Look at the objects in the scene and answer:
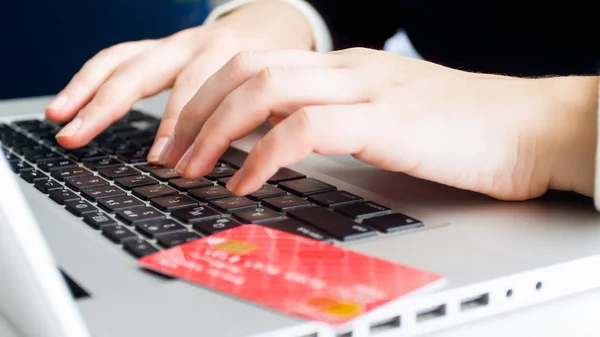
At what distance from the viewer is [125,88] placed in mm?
745

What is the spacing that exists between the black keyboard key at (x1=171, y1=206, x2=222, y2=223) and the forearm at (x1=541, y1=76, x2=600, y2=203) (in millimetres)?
244

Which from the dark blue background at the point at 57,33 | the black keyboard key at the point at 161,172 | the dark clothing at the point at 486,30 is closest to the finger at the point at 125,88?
the black keyboard key at the point at 161,172

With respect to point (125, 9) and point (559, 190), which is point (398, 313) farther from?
point (125, 9)

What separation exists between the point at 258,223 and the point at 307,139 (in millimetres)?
63

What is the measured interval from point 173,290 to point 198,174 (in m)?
0.18

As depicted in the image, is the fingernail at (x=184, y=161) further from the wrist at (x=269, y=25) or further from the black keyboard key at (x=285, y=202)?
the wrist at (x=269, y=25)

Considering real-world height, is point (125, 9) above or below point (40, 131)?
above

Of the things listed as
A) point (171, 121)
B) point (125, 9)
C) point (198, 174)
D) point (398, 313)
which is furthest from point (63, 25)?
point (398, 313)

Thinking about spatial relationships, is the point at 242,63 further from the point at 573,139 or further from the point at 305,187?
the point at 573,139

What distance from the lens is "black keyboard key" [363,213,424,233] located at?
1.47 ft

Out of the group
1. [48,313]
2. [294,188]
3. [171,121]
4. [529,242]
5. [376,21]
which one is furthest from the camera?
[376,21]

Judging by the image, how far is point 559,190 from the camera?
0.54 meters

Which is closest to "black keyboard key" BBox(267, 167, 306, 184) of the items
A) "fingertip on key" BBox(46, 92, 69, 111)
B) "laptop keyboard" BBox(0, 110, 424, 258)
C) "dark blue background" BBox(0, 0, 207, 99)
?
"laptop keyboard" BBox(0, 110, 424, 258)

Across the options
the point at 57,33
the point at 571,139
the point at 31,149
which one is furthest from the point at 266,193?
the point at 57,33
